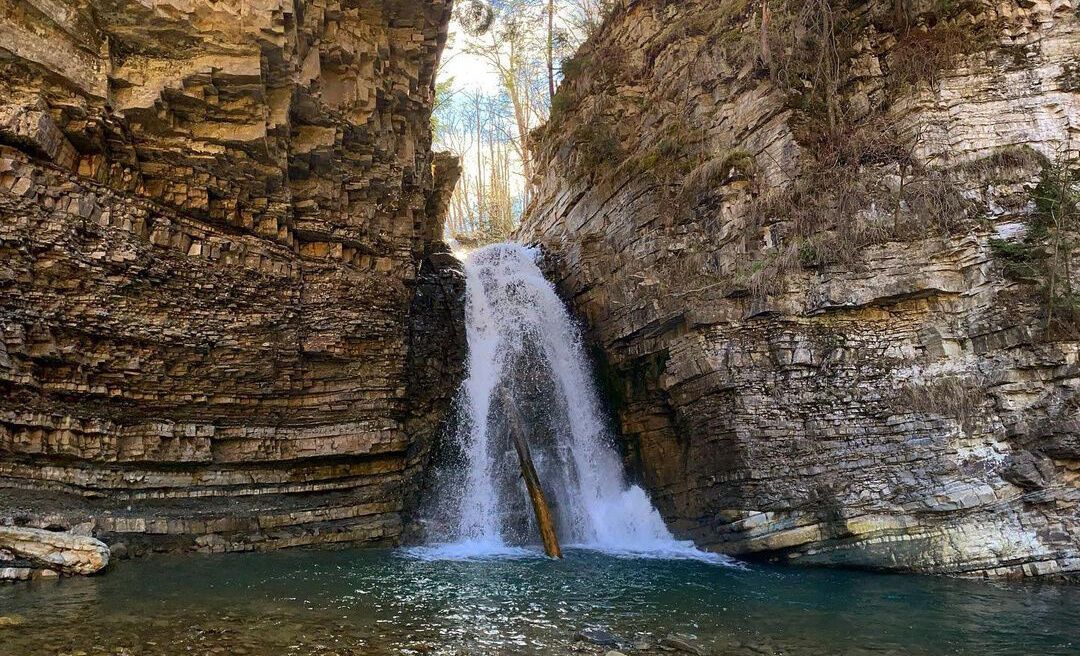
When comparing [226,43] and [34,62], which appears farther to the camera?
[226,43]

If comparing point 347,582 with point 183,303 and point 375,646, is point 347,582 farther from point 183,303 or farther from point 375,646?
point 183,303

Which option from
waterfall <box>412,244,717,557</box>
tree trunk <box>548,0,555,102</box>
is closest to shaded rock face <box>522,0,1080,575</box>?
waterfall <box>412,244,717,557</box>

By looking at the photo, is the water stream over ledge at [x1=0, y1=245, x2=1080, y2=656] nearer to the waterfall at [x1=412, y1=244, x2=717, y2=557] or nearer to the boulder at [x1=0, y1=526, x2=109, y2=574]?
the waterfall at [x1=412, y1=244, x2=717, y2=557]

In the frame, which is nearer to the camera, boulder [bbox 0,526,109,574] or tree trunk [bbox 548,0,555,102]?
boulder [bbox 0,526,109,574]

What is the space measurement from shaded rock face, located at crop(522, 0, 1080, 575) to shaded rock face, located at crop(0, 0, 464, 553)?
539 centimetres

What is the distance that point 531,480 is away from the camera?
12766 millimetres

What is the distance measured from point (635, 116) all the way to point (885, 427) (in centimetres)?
1036

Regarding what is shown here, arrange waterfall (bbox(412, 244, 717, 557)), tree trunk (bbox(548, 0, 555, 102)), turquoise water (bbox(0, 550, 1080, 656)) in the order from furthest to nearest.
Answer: tree trunk (bbox(548, 0, 555, 102)) → waterfall (bbox(412, 244, 717, 557)) → turquoise water (bbox(0, 550, 1080, 656))

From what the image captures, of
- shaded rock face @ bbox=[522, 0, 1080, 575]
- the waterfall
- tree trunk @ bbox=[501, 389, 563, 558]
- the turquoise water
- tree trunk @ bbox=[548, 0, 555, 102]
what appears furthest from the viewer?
tree trunk @ bbox=[548, 0, 555, 102]

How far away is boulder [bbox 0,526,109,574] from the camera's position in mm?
8180

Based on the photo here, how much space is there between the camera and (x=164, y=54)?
1058 cm

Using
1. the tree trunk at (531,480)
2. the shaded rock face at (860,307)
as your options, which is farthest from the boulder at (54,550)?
the shaded rock face at (860,307)

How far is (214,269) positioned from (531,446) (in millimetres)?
7252

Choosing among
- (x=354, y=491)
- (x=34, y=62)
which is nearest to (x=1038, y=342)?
(x=354, y=491)
